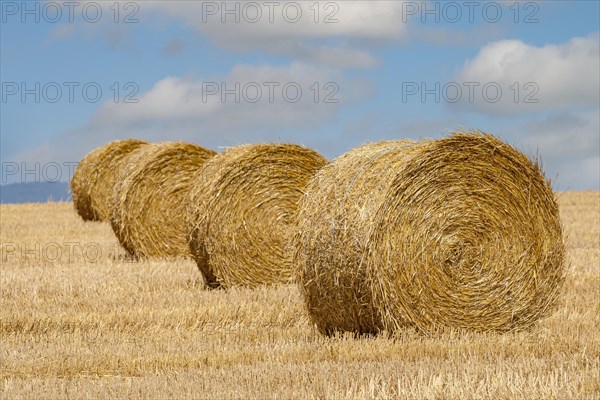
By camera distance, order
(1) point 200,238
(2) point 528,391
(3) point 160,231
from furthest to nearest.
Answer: (3) point 160,231 < (1) point 200,238 < (2) point 528,391

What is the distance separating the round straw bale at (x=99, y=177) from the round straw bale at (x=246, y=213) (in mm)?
11738

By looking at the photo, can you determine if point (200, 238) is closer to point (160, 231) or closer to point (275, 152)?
point (275, 152)

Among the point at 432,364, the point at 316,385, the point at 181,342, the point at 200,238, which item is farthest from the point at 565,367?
the point at 200,238

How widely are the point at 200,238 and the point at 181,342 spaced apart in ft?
14.3

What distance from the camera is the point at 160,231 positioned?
632 inches

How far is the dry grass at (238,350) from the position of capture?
242 inches

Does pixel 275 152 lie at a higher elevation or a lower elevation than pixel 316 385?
higher

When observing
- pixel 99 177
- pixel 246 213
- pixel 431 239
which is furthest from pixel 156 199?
pixel 99 177

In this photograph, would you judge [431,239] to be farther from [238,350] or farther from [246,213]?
[246,213]

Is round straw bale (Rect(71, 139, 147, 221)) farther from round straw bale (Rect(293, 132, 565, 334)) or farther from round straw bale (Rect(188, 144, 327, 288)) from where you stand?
round straw bale (Rect(293, 132, 565, 334))

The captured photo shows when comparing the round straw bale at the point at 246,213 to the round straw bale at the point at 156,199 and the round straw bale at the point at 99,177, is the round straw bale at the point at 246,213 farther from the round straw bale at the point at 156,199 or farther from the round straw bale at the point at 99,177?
the round straw bale at the point at 99,177

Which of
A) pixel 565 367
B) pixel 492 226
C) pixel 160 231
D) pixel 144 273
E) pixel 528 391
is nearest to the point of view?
pixel 528 391

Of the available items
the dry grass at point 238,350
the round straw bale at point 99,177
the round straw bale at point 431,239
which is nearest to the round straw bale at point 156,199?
the dry grass at point 238,350

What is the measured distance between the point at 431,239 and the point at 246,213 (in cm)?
439
